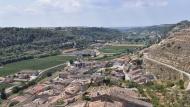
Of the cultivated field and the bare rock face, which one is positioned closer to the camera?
the bare rock face

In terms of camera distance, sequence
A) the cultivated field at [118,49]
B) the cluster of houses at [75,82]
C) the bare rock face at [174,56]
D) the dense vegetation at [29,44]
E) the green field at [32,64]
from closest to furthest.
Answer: the cluster of houses at [75,82] → the bare rock face at [174,56] → the green field at [32,64] → the dense vegetation at [29,44] → the cultivated field at [118,49]

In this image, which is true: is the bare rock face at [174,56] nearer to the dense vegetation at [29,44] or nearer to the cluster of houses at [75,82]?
the cluster of houses at [75,82]

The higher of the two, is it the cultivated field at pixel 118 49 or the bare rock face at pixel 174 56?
the bare rock face at pixel 174 56

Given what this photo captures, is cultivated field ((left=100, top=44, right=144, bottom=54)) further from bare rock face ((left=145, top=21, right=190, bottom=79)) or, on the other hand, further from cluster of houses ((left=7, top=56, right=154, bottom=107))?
bare rock face ((left=145, top=21, right=190, bottom=79))

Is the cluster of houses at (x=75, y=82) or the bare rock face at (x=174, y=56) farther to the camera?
the bare rock face at (x=174, y=56)

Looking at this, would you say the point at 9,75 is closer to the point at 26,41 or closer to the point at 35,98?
the point at 35,98

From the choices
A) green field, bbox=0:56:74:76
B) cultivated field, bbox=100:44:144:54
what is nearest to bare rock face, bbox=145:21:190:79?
green field, bbox=0:56:74:76

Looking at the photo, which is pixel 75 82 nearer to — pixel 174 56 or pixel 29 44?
pixel 174 56

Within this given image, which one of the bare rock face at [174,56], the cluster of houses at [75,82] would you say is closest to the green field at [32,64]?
the cluster of houses at [75,82]
